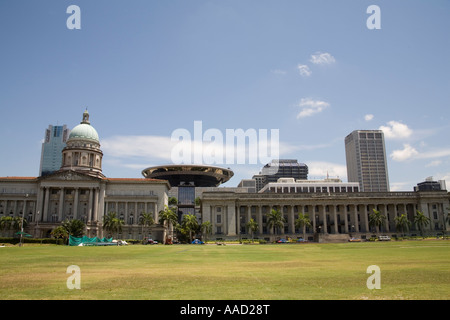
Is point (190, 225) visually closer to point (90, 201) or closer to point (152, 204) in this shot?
point (152, 204)

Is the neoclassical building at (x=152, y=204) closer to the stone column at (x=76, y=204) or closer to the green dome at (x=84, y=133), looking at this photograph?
the green dome at (x=84, y=133)

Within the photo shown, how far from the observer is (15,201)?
11456 cm

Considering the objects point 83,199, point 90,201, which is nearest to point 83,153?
point 83,199

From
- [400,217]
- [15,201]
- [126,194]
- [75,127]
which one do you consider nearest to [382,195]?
[400,217]

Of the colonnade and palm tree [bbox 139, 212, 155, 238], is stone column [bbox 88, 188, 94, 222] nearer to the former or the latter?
palm tree [bbox 139, 212, 155, 238]

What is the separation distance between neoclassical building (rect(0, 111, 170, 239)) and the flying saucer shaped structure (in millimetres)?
39793

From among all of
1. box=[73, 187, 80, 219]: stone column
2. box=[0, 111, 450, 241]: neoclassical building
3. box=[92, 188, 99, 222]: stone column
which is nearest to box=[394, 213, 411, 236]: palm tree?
box=[0, 111, 450, 241]: neoclassical building

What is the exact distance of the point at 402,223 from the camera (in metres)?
119

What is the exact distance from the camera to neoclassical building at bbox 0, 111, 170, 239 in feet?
372

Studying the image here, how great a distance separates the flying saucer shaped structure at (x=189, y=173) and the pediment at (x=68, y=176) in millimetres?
48253

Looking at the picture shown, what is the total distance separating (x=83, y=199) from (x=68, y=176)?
28.7 feet
